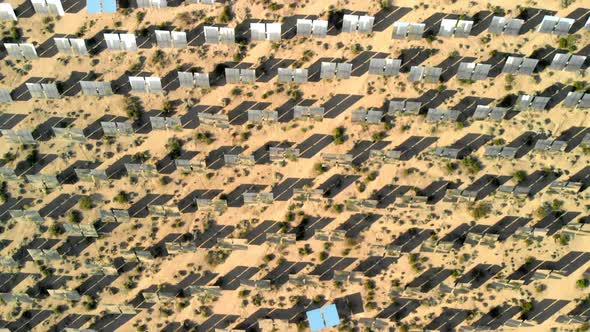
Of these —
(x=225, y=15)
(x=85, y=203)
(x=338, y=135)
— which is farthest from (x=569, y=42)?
(x=85, y=203)

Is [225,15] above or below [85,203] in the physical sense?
above

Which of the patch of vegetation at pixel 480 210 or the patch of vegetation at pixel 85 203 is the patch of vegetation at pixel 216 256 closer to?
the patch of vegetation at pixel 85 203

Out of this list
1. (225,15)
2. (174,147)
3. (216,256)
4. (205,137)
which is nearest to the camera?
(225,15)

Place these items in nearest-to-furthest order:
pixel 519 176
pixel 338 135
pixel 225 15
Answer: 1. pixel 225 15
2. pixel 519 176
3. pixel 338 135

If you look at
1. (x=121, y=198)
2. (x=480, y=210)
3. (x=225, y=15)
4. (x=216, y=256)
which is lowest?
(x=216, y=256)

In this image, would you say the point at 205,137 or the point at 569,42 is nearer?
the point at 569,42

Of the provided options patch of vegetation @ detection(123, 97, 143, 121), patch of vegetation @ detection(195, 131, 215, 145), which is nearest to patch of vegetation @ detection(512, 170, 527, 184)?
patch of vegetation @ detection(195, 131, 215, 145)

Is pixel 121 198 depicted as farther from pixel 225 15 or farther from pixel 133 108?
pixel 225 15

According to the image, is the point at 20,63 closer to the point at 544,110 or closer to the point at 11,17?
the point at 11,17

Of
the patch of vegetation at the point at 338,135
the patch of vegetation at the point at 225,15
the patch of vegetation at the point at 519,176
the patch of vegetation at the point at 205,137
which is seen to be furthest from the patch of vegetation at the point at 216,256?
the patch of vegetation at the point at 519,176

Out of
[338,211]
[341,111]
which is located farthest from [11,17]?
[338,211]

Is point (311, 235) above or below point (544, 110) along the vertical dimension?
below
